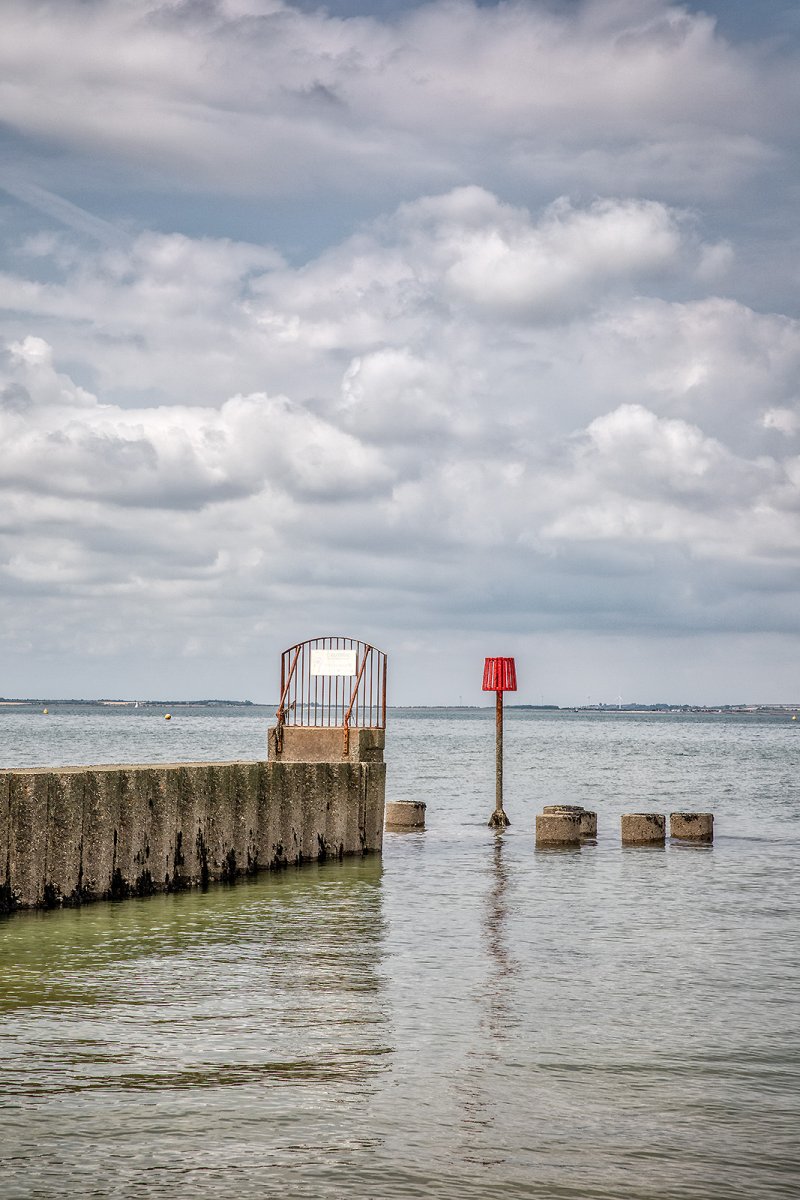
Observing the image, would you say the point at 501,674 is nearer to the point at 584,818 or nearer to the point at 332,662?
the point at 584,818

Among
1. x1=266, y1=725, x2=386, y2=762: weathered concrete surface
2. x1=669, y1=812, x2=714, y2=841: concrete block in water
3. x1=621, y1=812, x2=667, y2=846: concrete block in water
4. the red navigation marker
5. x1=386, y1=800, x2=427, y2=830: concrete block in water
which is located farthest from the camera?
the red navigation marker

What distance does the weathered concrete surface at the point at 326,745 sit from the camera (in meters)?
23.5

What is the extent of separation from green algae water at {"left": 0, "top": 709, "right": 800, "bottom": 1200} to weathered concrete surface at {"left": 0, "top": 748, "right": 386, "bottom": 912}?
456 millimetres

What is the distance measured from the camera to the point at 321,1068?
30.7 feet

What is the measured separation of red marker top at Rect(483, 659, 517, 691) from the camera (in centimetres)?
2975

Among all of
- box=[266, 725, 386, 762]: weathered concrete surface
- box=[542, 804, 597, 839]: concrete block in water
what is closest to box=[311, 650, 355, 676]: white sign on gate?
box=[266, 725, 386, 762]: weathered concrete surface

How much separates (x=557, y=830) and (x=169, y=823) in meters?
10.1

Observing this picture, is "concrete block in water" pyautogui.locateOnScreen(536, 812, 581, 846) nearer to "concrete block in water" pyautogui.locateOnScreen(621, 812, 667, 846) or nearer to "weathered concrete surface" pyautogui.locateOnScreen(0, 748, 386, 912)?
"concrete block in water" pyautogui.locateOnScreen(621, 812, 667, 846)

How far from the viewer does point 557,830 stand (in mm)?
25969

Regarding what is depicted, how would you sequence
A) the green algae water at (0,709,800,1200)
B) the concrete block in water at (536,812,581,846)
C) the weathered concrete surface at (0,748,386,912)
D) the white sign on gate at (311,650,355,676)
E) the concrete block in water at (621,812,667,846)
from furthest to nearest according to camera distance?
1. the concrete block in water at (621,812,667,846)
2. the concrete block in water at (536,812,581,846)
3. the white sign on gate at (311,650,355,676)
4. the weathered concrete surface at (0,748,386,912)
5. the green algae water at (0,709,800,1200)

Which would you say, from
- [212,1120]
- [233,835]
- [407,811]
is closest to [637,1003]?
[212,1120]

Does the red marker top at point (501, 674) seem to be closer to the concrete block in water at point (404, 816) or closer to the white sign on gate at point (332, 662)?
the concrete block in water at point (404, 816)

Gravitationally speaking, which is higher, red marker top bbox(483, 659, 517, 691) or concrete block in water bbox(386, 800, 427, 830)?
red marker top bbox(483, 659, 517, 691)

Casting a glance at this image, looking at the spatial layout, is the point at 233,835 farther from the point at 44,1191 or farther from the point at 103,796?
the point at 44,1191
